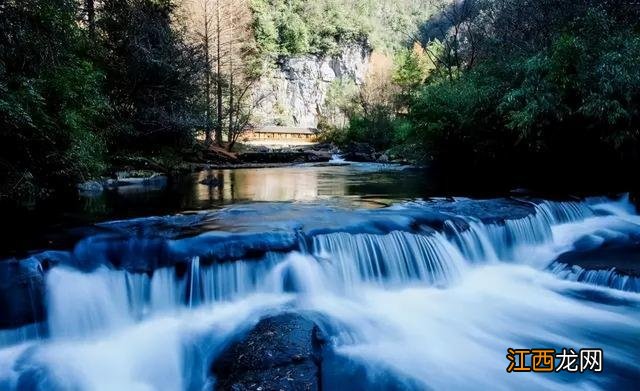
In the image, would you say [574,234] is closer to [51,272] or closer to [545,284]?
[545,284]

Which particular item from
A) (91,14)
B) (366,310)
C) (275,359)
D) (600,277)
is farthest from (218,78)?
(275,359)

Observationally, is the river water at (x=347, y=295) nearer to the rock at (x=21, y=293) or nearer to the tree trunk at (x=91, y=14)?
the rock at (x=21, y=293)

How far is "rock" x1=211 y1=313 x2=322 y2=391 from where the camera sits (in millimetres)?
3893

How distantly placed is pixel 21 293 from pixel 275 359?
340 cm

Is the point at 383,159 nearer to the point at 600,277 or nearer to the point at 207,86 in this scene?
the point at 207,86

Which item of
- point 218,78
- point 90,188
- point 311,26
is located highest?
point 311,26

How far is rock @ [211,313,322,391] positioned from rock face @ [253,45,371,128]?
5659cm

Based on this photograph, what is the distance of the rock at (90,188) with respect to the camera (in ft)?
38.7

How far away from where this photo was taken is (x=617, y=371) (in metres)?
4.93

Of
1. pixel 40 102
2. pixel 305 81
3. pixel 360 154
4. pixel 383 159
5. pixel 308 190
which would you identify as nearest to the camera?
pixel 40 102

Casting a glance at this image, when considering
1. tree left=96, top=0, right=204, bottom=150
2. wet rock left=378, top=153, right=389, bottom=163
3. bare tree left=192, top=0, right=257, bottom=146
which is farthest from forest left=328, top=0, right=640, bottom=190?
bare tree left=192, top=0, right=257, bottom=146

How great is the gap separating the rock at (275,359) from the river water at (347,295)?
1.18 ft

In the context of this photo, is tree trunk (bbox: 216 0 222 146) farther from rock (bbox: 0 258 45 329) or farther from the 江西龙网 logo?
the 江西龙网 logo

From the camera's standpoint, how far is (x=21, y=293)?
519 centimetres
